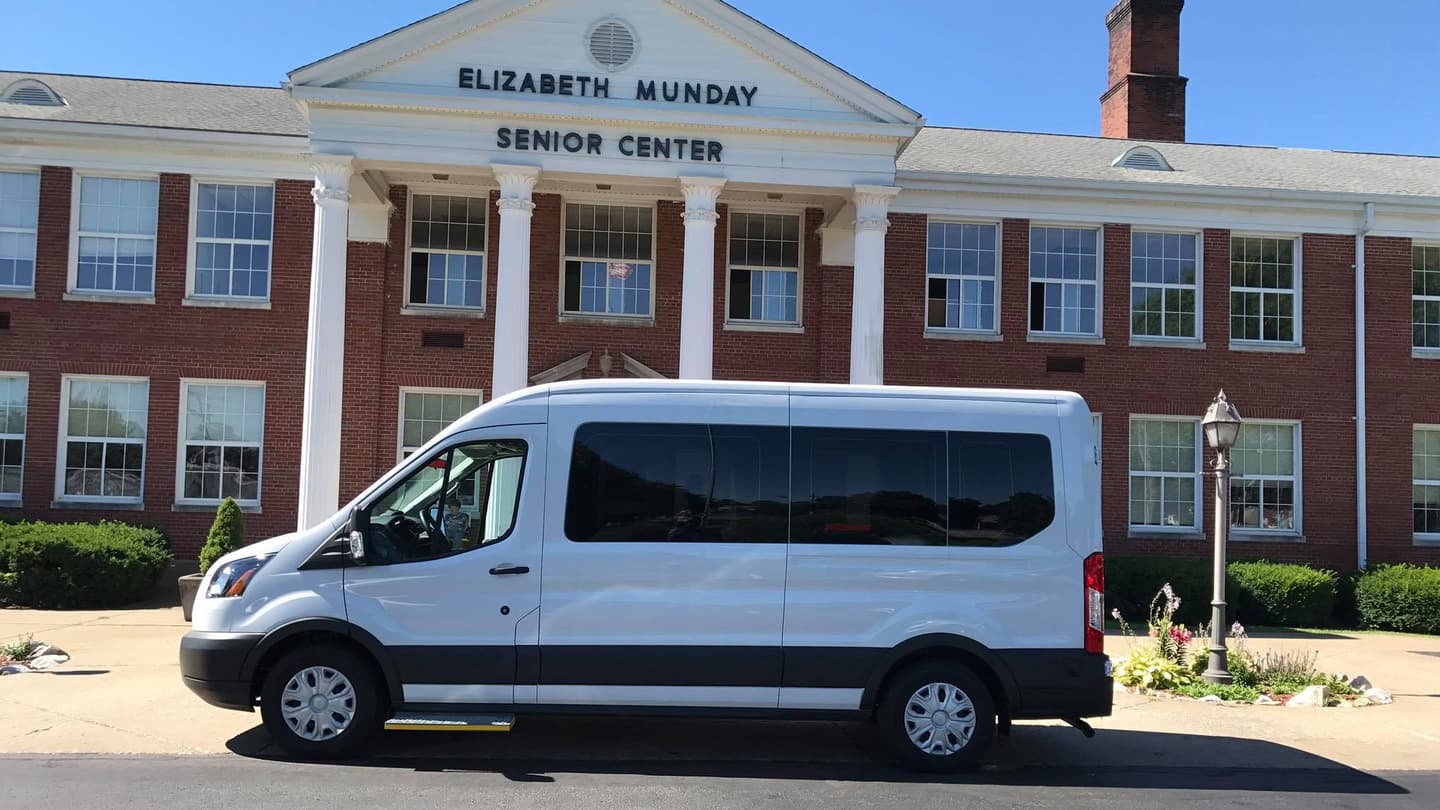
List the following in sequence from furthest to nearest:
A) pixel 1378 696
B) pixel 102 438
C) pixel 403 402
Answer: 1. pixel 403 402
2. pixel 102 438
3. pixel 1378 696

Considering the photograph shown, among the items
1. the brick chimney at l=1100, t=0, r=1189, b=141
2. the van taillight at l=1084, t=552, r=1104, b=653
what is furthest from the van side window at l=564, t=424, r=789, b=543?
the brick chimney at l=1100, t=0, r=1189, b=141

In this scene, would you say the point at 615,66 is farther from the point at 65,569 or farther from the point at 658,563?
the point at 658,563

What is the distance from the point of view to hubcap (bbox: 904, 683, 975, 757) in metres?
7.34

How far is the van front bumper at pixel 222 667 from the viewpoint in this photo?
23.6 feet

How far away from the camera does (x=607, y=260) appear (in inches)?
731

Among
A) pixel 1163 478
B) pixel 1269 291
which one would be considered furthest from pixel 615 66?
pixel 1269 291

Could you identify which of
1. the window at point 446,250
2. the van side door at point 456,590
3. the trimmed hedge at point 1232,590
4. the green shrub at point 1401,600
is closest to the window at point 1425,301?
the green shrub at point 1401,600

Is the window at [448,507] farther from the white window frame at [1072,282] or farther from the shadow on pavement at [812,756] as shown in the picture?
the white window frame at [1072,282]

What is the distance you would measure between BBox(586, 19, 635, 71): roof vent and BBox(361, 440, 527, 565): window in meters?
9.89

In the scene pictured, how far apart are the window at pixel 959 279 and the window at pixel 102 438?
12742mm

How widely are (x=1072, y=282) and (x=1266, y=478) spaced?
4.72m

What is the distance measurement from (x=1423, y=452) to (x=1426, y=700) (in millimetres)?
10681

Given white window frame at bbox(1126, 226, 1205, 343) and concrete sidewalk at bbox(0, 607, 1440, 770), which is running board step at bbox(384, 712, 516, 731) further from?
white window frame at bbox(1126, 226, 1205, 343)

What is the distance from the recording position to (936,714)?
736cm
